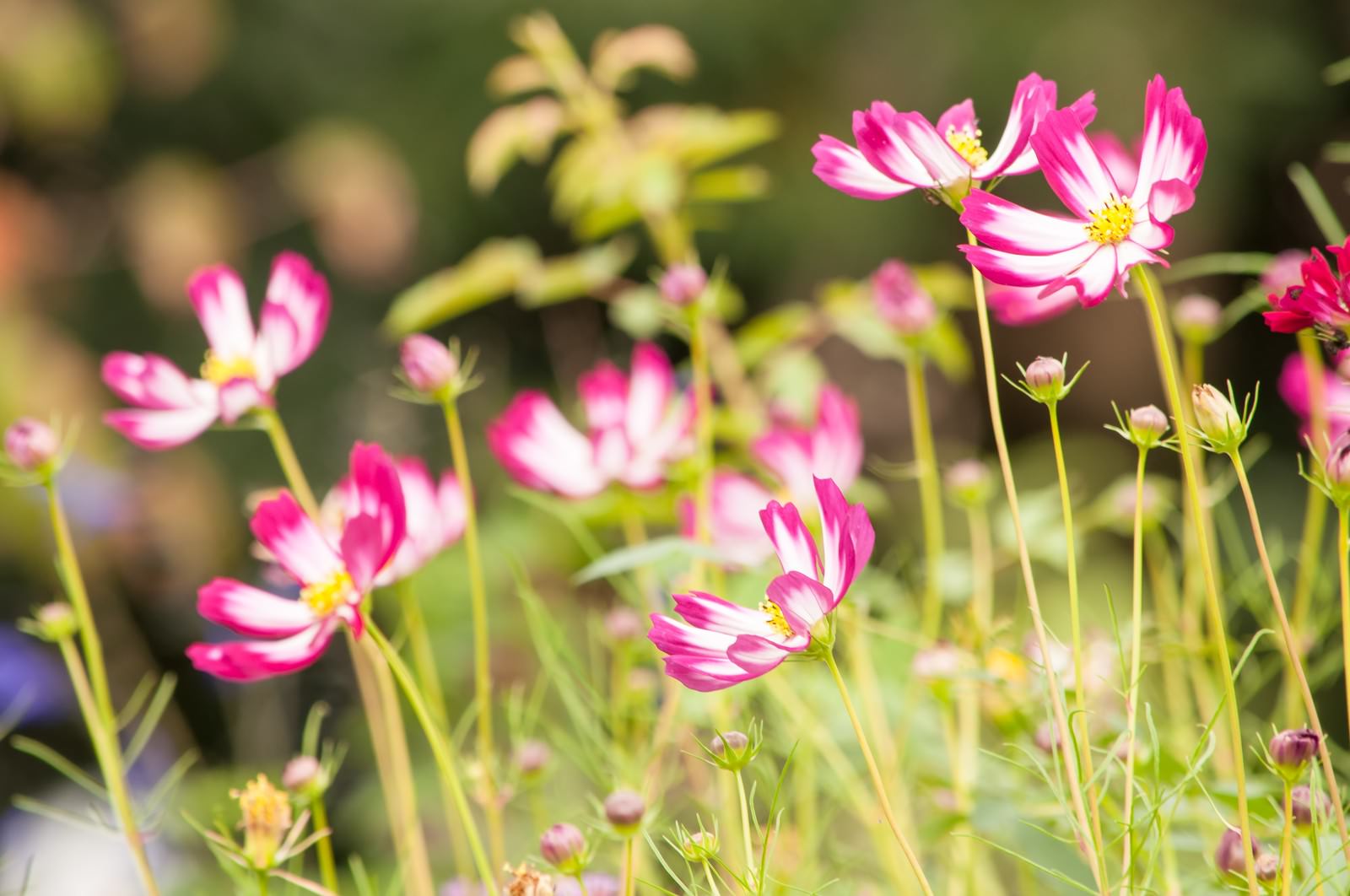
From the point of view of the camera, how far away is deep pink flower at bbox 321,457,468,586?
39 cm

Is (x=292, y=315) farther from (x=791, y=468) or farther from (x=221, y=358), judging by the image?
(x=791, y=468)

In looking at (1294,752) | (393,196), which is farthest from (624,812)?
(393,196)

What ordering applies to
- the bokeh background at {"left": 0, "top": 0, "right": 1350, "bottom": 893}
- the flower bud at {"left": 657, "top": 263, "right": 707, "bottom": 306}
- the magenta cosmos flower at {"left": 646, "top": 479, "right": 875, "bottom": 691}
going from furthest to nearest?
the bokeh background at {"left": 0, "top": 0, "right": 1350, "bottom": 893} → the flower bud at {"left": 657, "top": 263, "right": 707, "bottom": 306} → the magenta cosmos flower at {"left": 646, "top": 479, "right": 875, "bottom": 691}

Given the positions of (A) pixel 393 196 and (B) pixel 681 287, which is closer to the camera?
(B) pixel 681 287

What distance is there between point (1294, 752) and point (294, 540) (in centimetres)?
25

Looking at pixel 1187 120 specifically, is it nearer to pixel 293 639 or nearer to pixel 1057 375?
pixel 1057 375

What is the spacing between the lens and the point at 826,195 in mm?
2088

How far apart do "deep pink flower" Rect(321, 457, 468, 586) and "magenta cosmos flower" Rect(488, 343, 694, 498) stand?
0.03m

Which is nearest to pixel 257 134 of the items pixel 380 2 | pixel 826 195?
pixel 380 2

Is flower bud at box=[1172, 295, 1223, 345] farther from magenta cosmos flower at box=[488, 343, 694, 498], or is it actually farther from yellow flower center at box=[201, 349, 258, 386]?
yellow flower center at box=[201, 349, 258, 386]

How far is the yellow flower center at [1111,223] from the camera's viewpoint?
0.28 meters

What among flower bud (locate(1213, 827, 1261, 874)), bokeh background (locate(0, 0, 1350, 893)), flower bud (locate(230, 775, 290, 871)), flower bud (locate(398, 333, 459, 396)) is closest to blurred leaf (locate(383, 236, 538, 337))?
flower bud (locate(398, 333, 459, 396))

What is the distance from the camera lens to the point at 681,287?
18.3 inches

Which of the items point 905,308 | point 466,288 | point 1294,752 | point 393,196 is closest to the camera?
point 1294,752
